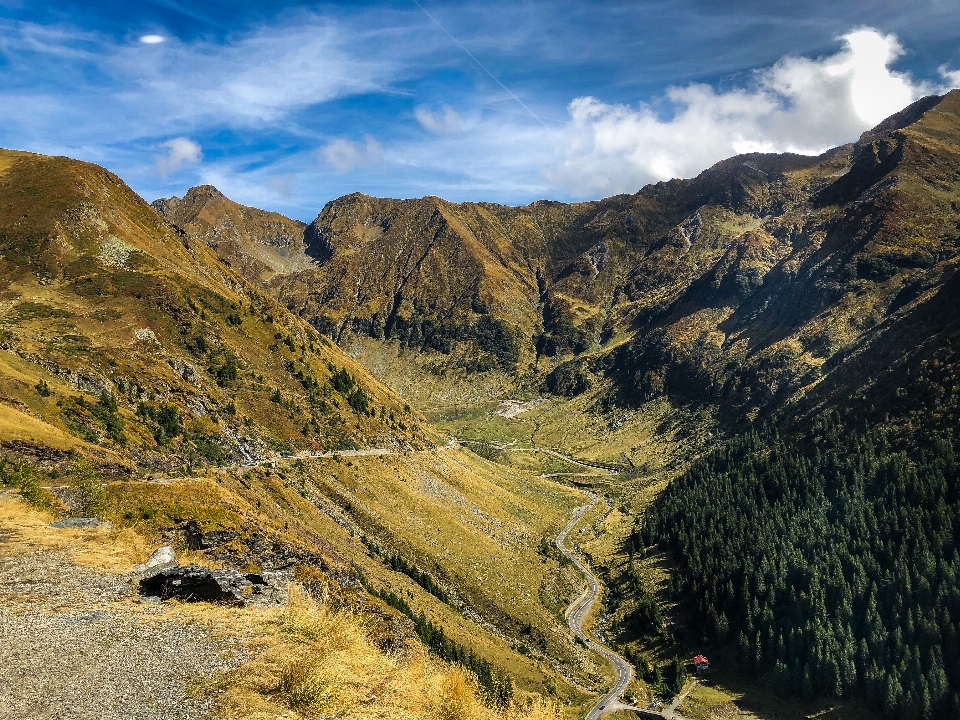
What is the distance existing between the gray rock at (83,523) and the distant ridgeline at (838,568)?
108 meters

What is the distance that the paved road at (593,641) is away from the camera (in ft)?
313

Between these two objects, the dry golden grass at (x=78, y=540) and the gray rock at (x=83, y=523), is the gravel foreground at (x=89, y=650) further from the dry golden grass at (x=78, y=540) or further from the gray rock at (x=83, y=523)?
the gray rock at (x=83, y=523)

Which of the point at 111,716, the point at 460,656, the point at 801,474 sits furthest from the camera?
the point at 801,474

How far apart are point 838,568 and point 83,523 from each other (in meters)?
125

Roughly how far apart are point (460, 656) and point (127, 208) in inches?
6642

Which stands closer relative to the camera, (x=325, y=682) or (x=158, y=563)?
(x=325, y=682)

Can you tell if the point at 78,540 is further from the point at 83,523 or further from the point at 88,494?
the point at 88,494

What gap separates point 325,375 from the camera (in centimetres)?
15725

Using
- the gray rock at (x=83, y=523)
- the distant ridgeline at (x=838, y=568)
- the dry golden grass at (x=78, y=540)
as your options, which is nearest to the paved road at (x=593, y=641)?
the distant ridgeline at (x=838, y=568)

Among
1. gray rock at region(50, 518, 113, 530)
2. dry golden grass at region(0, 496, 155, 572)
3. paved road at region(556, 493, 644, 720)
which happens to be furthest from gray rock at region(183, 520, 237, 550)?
paved road at region(556, 493, 644, 720)

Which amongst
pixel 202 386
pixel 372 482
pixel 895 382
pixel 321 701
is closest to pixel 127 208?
pixel 202 386

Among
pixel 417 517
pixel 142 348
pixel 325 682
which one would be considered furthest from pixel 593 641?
pixel 325 682

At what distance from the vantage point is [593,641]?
4508 inches

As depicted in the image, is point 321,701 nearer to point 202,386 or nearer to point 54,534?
point 54,534
